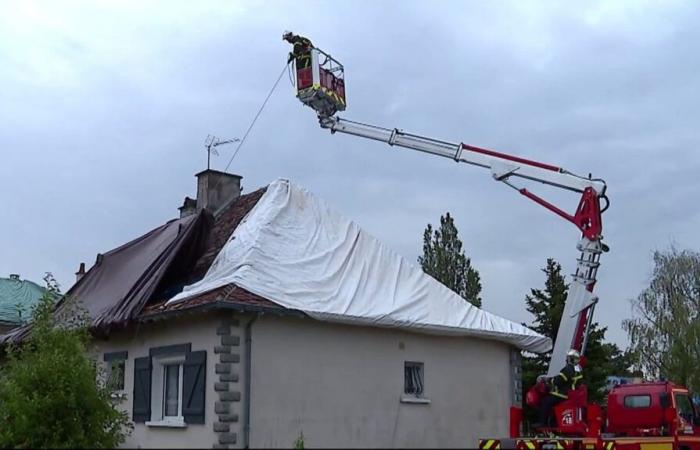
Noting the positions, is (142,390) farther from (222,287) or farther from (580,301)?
(580,301)

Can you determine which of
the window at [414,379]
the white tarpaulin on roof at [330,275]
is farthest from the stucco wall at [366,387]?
the white tarpaulin on roof at [330,275]

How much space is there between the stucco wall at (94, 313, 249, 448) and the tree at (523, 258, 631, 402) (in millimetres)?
14840

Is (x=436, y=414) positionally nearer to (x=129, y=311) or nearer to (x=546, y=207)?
(x=546, y=207)

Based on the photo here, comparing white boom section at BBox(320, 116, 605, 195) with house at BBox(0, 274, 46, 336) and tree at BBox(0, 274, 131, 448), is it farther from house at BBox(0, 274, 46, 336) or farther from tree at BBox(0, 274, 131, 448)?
house at BBox(0, 274, 46, 336)

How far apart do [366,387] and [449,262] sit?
18.2 metres

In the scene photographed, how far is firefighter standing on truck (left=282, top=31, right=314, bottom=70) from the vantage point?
1986cm

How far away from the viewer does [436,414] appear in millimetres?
17234

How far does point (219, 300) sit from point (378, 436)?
421cm

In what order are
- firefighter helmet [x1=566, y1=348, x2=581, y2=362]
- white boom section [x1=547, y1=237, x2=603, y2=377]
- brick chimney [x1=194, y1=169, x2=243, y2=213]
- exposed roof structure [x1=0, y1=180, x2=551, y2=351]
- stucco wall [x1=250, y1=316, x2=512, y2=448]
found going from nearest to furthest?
stucco wall [x1=250, y1=316, x2=512, y2=448]
firefighter helmet [x1=566, y1=348, x2=581, y2=362]
exposed roof structure [x1=0, y1=180, x2=551, y2=351]
white boom section [x1=547, y1=237, x2=603, y2=377]
brick chimney [x1=194, y1=169, x2=243, y2=213]

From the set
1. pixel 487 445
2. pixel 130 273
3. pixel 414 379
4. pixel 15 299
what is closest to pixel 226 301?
pixel 130 273

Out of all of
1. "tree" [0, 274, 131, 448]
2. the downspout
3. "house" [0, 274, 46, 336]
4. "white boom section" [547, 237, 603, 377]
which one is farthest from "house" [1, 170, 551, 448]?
"house" [0, 274, 46, 336]

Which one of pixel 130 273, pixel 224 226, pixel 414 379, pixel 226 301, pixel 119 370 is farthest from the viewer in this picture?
pixel 224 226

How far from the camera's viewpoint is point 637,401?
1625 centimetres

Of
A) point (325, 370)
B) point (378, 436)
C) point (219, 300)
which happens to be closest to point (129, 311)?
point (219, 300)
